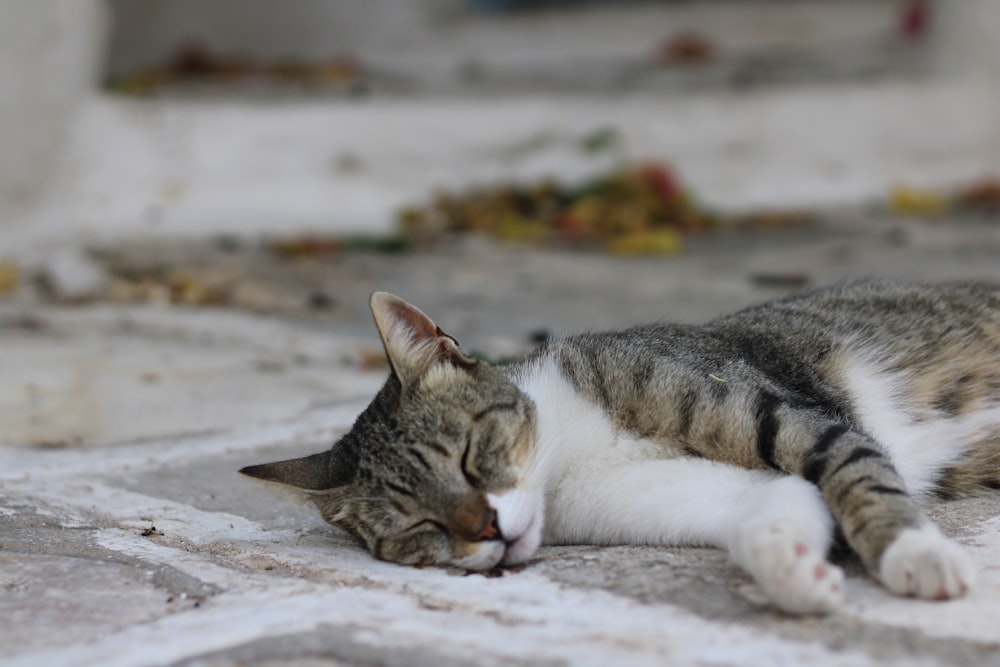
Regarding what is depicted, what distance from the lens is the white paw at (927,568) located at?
223 cm

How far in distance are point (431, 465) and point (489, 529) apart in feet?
0.83

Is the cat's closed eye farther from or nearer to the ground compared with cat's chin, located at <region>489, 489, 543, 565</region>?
farther from the ground

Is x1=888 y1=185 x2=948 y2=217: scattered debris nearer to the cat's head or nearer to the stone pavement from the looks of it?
the stone pavement

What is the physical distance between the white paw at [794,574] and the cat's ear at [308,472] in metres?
1.09

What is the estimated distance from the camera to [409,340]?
308 cm

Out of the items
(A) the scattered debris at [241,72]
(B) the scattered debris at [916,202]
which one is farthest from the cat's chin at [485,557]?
(A) the scattered debris at [241,72]

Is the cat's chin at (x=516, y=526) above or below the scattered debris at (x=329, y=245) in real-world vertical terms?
below

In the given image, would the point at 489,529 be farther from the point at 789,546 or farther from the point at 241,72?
the point at 241,72

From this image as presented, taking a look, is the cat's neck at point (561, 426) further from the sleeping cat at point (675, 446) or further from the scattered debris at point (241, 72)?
the scattered debris at point (241, 72)

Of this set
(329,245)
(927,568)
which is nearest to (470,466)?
(927,568)

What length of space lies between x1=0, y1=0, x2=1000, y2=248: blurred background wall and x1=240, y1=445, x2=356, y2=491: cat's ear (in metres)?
4.23

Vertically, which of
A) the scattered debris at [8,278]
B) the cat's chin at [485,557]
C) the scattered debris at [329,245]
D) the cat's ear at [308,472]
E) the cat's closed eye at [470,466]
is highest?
the scattered debris at [329,245]

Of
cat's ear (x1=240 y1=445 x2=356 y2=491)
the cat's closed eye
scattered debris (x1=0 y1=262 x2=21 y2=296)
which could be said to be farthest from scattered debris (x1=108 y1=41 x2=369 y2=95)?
the cat's closed eye

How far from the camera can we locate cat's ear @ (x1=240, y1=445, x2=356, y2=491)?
2.90 m
